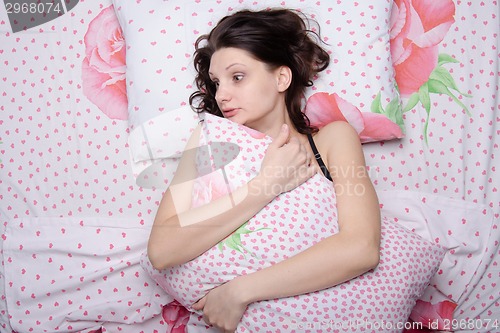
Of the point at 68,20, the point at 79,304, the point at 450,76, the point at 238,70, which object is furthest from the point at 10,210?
the point at 450,76

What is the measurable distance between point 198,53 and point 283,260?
0.59 meters

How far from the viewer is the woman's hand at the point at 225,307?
42.6 inches

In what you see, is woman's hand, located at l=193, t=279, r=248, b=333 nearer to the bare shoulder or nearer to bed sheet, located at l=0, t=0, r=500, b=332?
bed sheet, located at l=0, t=0, r=500, b=332

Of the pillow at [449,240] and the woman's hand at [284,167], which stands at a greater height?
the woman's hand at [284,167]

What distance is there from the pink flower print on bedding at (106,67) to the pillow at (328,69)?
7 centimetres

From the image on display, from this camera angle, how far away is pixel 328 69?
1.43 metres

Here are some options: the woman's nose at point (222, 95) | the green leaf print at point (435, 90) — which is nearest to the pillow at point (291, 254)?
the woman's nose at point (222, 95)

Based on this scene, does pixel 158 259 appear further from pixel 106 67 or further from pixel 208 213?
pixel 106 67

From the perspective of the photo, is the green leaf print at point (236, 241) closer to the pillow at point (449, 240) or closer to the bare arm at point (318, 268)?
the bare arm at point (318, 268)

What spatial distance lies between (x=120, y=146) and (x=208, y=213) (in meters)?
0.46

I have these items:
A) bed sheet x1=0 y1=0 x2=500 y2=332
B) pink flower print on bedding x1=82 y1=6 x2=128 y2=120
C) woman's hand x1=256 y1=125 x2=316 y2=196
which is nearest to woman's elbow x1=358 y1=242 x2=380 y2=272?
woman's hand x1=256 y1=125 x2=316 y2=196

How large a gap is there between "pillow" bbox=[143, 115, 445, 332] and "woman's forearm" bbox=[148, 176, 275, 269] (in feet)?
0.06

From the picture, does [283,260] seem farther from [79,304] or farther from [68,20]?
[68,20]

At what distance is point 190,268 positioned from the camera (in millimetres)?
1133
